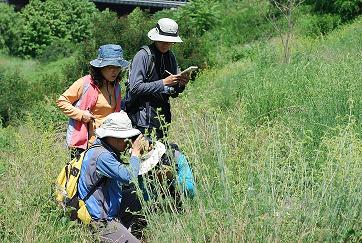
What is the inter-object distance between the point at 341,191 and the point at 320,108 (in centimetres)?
200

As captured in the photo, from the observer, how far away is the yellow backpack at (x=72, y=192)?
400 cm

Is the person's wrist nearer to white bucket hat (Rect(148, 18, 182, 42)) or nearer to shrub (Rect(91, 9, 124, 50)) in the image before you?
white bucket hat (Rect(148, 18, 182, 42))

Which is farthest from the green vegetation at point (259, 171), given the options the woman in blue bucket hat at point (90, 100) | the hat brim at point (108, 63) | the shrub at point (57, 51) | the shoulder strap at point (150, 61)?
the shrub at point (57, 51)

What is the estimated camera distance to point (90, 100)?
15.8ft

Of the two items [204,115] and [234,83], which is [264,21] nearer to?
[234,83]

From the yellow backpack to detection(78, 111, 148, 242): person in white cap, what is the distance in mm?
28

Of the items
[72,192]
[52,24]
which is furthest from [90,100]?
[52,24]

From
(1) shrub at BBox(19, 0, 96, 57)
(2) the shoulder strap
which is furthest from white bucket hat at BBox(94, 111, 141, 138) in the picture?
(1) shrub at BBox(19, 0, 96, 57)

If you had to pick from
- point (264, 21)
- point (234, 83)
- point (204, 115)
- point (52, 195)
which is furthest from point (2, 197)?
point (264, 21)

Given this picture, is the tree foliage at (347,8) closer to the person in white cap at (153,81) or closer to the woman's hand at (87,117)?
the person in white cap at (153,81)

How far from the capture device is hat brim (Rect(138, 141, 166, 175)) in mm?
3721

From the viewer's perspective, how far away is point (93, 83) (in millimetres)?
4816

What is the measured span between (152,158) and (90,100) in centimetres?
119

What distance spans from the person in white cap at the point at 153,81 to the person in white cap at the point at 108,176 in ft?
1.76
